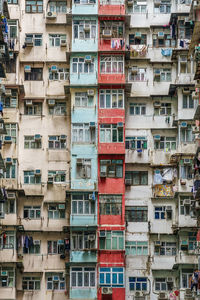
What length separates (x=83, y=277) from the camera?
28.6 meters

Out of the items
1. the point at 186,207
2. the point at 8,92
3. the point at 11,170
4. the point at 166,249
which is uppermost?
the point at 8,92

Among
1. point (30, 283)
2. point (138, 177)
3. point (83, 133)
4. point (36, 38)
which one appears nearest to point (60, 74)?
point (36, 38)

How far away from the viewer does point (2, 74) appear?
92.6 ft

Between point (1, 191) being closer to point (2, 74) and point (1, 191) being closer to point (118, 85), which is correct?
point (2, 74)

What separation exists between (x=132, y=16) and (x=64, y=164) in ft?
22.4

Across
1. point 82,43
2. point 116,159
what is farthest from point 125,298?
point 82,43

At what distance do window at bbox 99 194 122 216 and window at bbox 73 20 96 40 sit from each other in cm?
656

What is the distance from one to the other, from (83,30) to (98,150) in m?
4.98

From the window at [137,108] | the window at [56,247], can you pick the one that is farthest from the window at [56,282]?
the window at [137,108]

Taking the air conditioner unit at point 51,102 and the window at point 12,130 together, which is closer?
the window at point 12,130

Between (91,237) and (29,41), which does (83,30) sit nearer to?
(29,41)

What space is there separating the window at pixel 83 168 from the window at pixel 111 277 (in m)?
3.69

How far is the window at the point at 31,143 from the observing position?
3019 cm

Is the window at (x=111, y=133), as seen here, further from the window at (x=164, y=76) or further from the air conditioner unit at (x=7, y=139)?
the air conditioner unit at (x=7, y=139)
